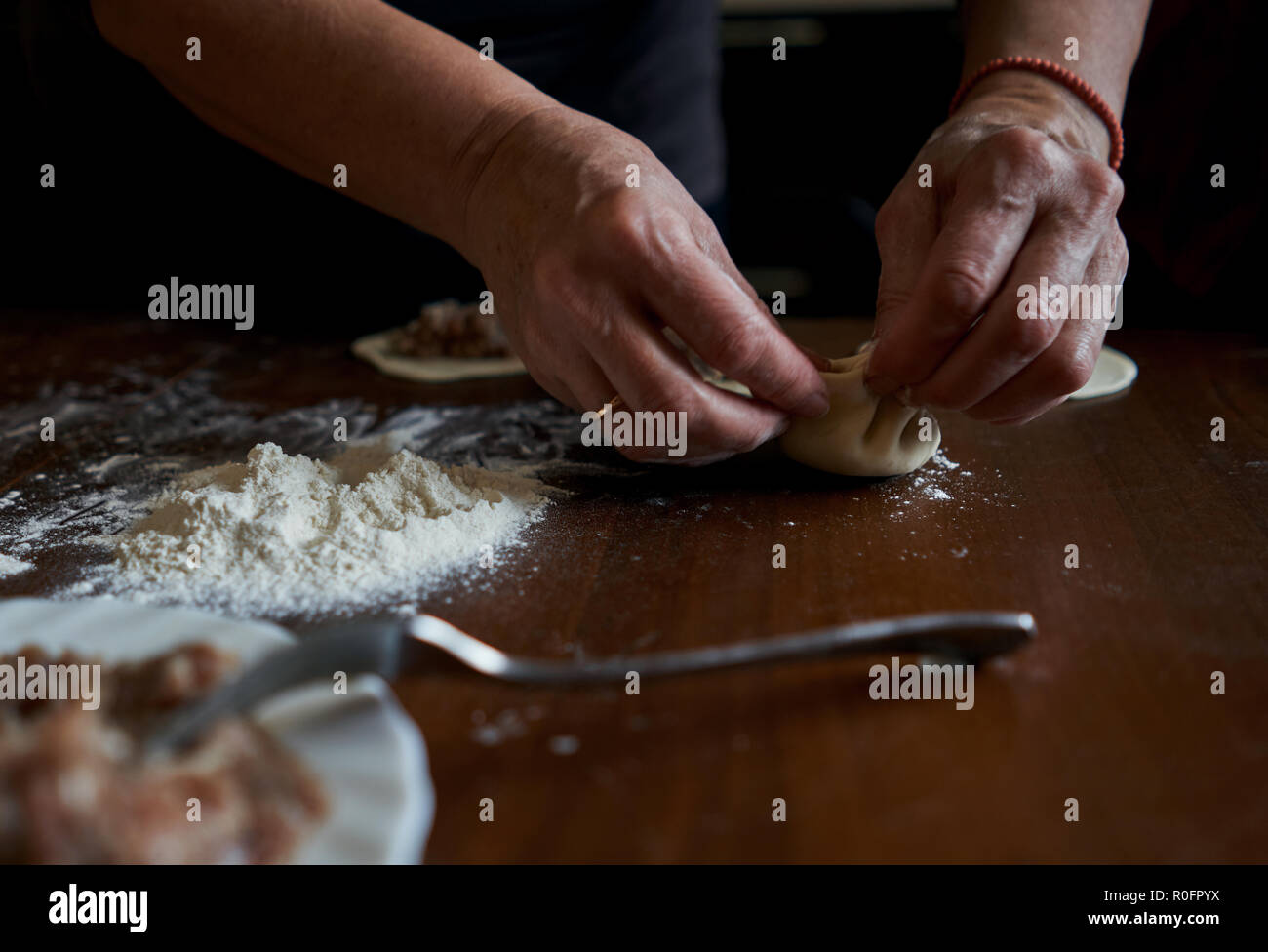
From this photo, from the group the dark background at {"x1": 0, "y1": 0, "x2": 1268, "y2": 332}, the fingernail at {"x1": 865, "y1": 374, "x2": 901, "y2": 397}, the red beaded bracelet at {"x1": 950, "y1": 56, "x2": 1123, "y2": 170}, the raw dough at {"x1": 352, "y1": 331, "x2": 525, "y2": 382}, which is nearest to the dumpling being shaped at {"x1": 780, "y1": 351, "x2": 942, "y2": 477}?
the fingernail at {"x1": 865, "y1": 374, "x2": 901, "y2": 397}

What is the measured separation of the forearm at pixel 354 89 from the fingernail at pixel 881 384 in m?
0.48

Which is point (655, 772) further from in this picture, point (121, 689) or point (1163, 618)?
point (1163, 618)

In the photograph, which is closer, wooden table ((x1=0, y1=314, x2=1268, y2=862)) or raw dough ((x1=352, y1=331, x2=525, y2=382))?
wooden table ((x1=0, y1=314, x2=1268, y2=862))

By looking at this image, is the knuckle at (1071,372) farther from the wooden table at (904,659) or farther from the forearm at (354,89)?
the forearm at (354,89)

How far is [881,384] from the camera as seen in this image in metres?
1.11

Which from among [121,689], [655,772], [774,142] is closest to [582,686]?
[655,772]

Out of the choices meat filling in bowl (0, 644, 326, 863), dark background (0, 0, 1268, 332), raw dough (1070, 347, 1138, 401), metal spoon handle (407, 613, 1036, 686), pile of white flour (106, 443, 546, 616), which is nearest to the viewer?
meat filling in bowl (0, 644, 326, 863)

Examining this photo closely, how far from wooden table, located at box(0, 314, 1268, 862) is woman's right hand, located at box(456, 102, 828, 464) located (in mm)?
124

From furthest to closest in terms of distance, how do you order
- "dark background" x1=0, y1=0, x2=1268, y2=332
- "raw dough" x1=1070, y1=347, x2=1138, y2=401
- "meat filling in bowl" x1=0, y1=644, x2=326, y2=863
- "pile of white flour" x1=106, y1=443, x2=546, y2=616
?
"dark background" x1=0, y1=0, x2=1268, y2=332
"raw dough" x1=1070, y1=347, x2=1138, y2=401
"pile of white flour" x1=106, y1=443, x2=546, y2=616
"meat filling in bowl" x1=0, y1=644, x2=326, y2=863

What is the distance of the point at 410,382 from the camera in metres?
1.60

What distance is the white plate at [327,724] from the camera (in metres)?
0.55

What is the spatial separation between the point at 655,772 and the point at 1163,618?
482mm

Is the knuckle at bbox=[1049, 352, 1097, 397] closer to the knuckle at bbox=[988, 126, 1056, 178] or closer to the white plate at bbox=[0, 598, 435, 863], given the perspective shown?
the knuckle at bbox=[988, 126, 1056, 178]

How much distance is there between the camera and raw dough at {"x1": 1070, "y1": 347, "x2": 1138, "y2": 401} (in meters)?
1.42
